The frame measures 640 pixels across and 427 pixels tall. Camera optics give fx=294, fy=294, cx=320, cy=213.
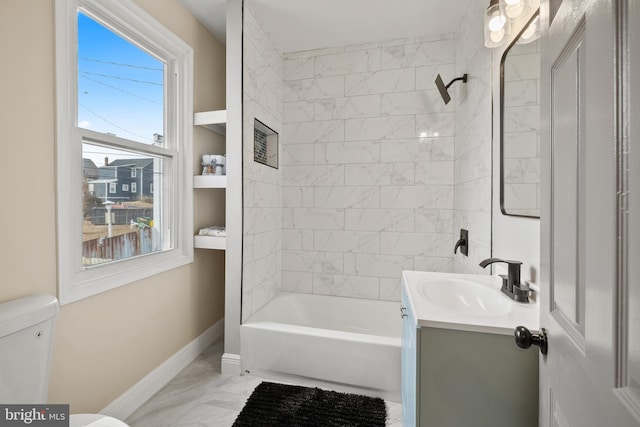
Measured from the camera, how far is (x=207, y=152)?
7.90 feet

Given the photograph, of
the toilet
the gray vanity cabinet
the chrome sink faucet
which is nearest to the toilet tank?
the toilet

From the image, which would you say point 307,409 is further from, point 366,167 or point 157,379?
point 366,167

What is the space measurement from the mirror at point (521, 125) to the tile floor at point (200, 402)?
1.38 m

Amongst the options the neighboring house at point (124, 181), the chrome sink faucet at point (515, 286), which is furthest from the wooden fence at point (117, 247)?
the chrome sink faucet at point (515, 286)

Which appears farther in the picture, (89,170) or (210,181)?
(210,181)

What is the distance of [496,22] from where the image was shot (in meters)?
1.40

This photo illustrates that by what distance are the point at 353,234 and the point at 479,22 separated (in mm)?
1767

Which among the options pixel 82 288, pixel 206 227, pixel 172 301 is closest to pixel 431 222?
pixel 206 227

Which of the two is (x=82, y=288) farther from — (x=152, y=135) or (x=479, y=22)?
(x=479, y=22)

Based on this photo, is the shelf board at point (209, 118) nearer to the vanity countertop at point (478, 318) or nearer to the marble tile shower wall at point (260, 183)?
the marble tile shower wall at point (260, 183)

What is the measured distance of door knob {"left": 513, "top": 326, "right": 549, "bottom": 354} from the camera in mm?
710

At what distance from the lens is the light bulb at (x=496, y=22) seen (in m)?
1.37

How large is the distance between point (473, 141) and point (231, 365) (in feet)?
7.40

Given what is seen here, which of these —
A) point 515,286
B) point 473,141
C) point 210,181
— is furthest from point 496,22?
point 210,181
